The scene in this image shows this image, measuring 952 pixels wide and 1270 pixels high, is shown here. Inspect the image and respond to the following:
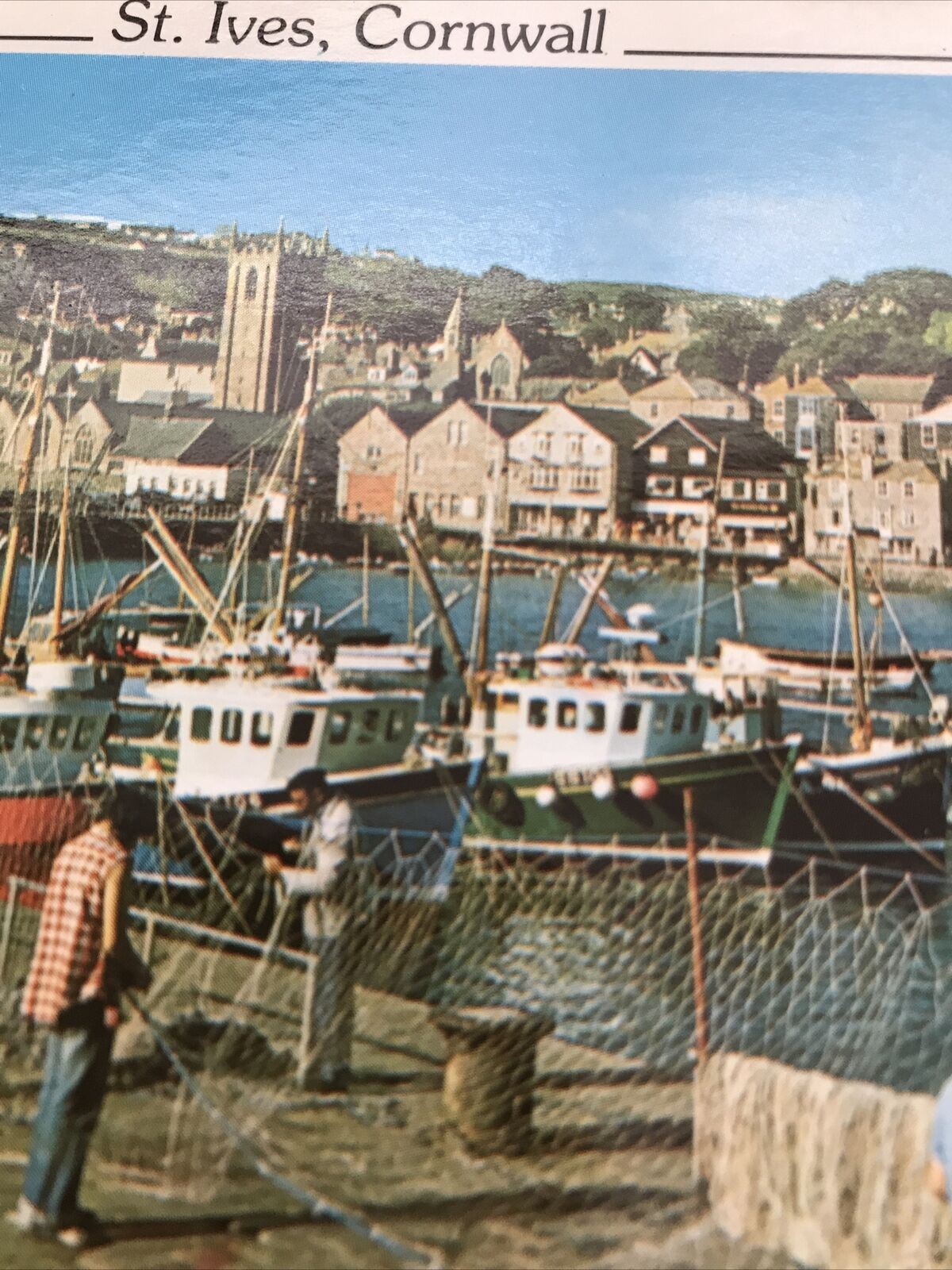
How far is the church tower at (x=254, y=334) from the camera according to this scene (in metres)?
3.40

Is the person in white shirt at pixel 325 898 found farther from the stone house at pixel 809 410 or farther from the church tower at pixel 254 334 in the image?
the stone house at pixel 809 410

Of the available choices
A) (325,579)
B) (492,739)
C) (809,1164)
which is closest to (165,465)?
(325,579)

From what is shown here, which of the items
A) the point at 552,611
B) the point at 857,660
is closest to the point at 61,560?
the point at 552,611

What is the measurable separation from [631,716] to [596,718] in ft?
0.30

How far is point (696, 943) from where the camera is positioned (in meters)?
3.19

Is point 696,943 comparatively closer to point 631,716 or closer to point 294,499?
point 631,716

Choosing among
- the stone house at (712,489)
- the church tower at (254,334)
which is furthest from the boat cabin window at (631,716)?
the church tower at (254,334)

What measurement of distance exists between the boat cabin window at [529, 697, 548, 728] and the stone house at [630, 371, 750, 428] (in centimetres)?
80

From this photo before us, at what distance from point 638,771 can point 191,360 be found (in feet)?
5.36

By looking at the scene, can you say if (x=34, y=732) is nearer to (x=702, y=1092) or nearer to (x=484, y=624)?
(x=484, y=624)

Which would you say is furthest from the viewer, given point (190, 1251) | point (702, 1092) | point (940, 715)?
point (940, 715)

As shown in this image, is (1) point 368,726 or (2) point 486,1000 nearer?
(2) point 486,1000

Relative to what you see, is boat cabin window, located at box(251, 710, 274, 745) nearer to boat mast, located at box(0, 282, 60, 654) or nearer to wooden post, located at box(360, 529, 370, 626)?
wooden post, located at box(360, 529, 370, 626)

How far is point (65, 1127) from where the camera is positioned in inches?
114
